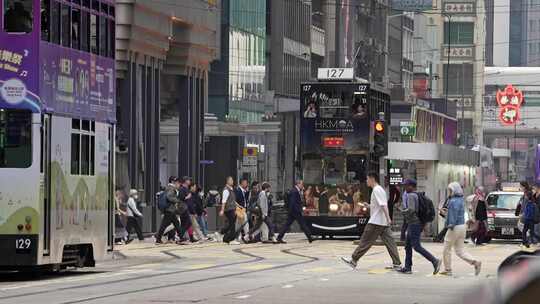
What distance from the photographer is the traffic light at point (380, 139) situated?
35.8 meters

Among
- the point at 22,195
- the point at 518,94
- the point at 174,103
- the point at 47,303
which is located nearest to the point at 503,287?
the point at 47,303

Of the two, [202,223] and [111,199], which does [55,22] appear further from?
[202,223]

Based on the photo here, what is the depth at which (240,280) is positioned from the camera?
20.9 metres

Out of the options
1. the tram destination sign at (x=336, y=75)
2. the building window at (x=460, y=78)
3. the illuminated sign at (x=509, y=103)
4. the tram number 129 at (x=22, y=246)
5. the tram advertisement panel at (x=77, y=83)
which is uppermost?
the building window at (x=460, y=78)

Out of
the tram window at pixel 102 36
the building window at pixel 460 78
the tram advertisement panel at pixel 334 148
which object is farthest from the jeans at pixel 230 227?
the building window at pixel 460 78

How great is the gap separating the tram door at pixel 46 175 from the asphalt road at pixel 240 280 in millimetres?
671

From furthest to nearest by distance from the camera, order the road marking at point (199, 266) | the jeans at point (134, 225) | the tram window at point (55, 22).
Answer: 1. the jeans at point (134, 225)
2. the road marking at point (199, 266)
3. the tram window at point (55, 22)

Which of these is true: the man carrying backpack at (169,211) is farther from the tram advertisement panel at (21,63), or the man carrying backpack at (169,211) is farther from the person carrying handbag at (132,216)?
the tram advertisement panel at (21,63)

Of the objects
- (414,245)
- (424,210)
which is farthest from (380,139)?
(414,245)

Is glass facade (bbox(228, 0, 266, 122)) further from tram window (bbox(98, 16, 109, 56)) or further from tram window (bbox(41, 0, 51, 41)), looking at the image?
tram window (bbox(41, 0, 51, 41))

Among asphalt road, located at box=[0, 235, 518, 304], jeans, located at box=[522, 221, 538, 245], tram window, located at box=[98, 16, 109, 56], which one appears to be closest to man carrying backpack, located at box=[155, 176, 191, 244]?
asphalt road, located at box=[0, 235, 518, 304]

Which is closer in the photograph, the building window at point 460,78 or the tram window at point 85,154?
the tram window at point 85,154

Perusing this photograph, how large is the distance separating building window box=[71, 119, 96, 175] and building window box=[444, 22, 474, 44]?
370 ft

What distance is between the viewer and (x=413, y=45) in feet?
386
